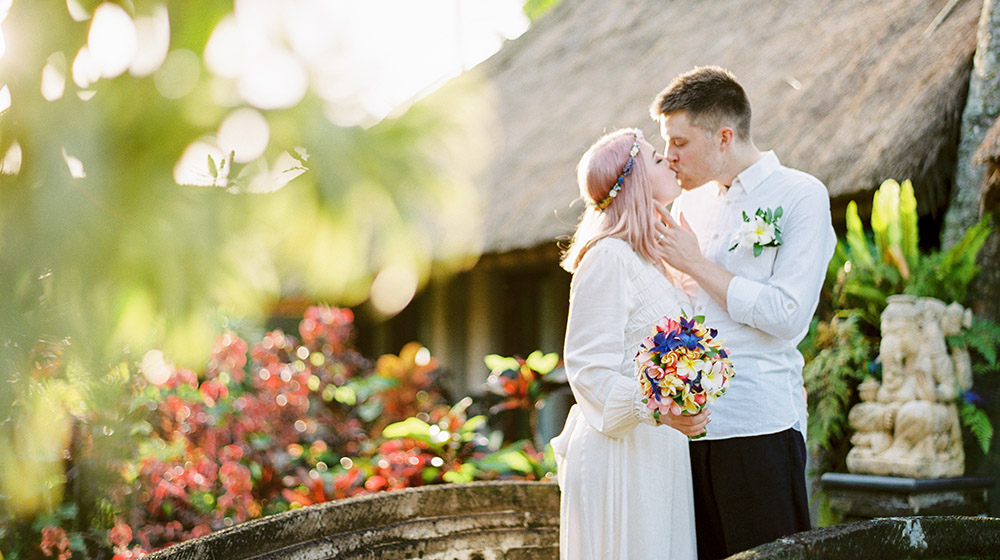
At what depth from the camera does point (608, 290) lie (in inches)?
86.0

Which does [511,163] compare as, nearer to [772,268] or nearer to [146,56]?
[772,268]

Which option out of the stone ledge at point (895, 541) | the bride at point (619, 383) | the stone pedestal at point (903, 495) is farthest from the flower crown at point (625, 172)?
the stone pedestal at point (903, 495)

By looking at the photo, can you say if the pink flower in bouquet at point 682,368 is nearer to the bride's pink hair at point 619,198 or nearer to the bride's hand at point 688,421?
the bride's hand at point 688,421

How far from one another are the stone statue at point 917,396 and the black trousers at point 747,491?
5.66 ft

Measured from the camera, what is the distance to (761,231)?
7.45 ft

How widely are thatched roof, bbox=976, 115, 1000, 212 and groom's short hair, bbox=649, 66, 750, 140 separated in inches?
68.9

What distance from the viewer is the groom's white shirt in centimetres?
218

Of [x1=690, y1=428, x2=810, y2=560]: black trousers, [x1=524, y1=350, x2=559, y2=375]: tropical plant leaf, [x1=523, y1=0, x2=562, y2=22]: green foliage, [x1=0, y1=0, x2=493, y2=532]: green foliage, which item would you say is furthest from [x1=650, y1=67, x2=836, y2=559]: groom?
[x1=523, y1=0, x2=562, y2=22]: green foliage

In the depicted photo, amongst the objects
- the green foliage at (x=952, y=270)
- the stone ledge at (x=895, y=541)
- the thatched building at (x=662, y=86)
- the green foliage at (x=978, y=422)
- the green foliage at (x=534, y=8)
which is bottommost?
the stone ledge at (x=895, y=541)

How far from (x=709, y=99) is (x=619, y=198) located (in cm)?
38

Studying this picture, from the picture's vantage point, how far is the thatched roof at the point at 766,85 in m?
4.49

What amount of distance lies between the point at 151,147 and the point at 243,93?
0.10 metres

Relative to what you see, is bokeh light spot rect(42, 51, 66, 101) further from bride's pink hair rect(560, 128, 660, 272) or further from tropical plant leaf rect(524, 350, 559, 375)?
tropical plant leaf rect(524, 350, 559, 375)

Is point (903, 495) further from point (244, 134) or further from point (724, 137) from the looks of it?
point (244, 134)
